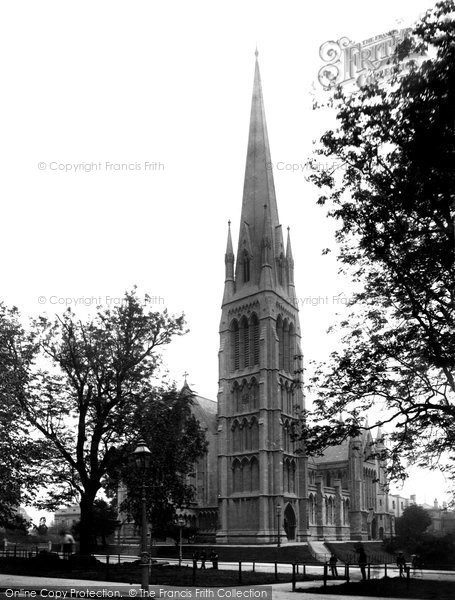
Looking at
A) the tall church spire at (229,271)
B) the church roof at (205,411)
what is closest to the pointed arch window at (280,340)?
the tall church spire at (229,271)

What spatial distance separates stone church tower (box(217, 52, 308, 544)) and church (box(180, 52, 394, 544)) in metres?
0.10

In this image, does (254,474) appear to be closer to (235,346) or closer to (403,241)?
(235,346)

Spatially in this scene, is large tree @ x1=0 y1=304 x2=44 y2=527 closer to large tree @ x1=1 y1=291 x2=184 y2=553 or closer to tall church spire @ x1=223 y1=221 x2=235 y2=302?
large tree @ x1=1 y1=291 x2=184 y2=553

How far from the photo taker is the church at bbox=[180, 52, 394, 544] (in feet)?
201

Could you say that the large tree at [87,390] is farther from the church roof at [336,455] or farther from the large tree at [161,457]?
the church roof at [336,455]

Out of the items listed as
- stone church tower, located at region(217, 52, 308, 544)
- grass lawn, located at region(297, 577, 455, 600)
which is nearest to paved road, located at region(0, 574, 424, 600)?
grass lawn, located at region(297, 577, 455, 600)

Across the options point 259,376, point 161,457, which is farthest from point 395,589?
point 259,376

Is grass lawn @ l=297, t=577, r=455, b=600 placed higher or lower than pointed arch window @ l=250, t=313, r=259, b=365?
lower

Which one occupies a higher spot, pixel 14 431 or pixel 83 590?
pixel 14 431

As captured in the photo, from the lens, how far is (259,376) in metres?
64.2

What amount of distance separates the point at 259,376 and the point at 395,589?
46.3m

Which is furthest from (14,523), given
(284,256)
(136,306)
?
(284,256)

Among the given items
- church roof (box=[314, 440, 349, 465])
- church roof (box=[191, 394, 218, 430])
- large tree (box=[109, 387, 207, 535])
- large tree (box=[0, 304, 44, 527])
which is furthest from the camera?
church roof (box=[314, 440, 349, 465])

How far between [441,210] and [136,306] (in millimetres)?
18715
